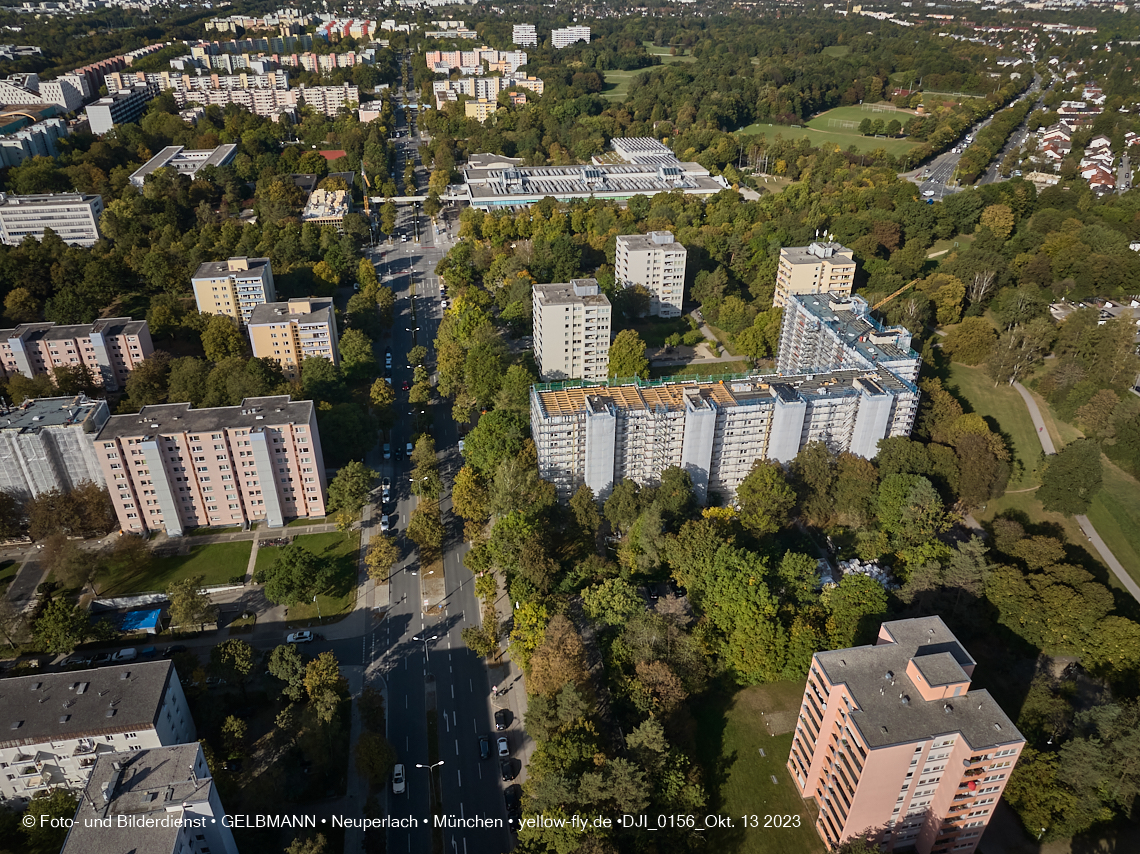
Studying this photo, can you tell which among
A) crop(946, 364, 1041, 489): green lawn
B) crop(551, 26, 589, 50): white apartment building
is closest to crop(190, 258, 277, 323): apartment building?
crop(946, 364, 1041, 489): green lawn

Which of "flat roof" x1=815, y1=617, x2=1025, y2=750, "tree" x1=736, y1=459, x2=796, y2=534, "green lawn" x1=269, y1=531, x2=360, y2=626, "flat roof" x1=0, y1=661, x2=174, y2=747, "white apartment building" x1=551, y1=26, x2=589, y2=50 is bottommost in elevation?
→ "green lawn" x1=269, y1=531, x2=360, y2=626

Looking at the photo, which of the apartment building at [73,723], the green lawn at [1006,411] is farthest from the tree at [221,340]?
the green lawn at [1006,411]

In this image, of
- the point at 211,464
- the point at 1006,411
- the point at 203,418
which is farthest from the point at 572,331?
the point at 1006,411

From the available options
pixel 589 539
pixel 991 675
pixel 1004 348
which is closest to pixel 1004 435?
pixel 1004 348

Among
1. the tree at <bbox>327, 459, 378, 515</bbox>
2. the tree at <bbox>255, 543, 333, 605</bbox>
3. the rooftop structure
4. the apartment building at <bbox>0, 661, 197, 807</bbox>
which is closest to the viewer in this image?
the apartment building at <bbox>0, 661, 197, 807</bbox>

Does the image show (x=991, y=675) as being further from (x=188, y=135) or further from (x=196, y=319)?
(x=188, y=135)

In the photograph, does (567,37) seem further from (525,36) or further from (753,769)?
(753,769)

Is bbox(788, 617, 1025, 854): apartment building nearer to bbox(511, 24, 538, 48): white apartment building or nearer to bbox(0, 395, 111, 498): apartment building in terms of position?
bbox(0, 395, 111, 498): apartment building
